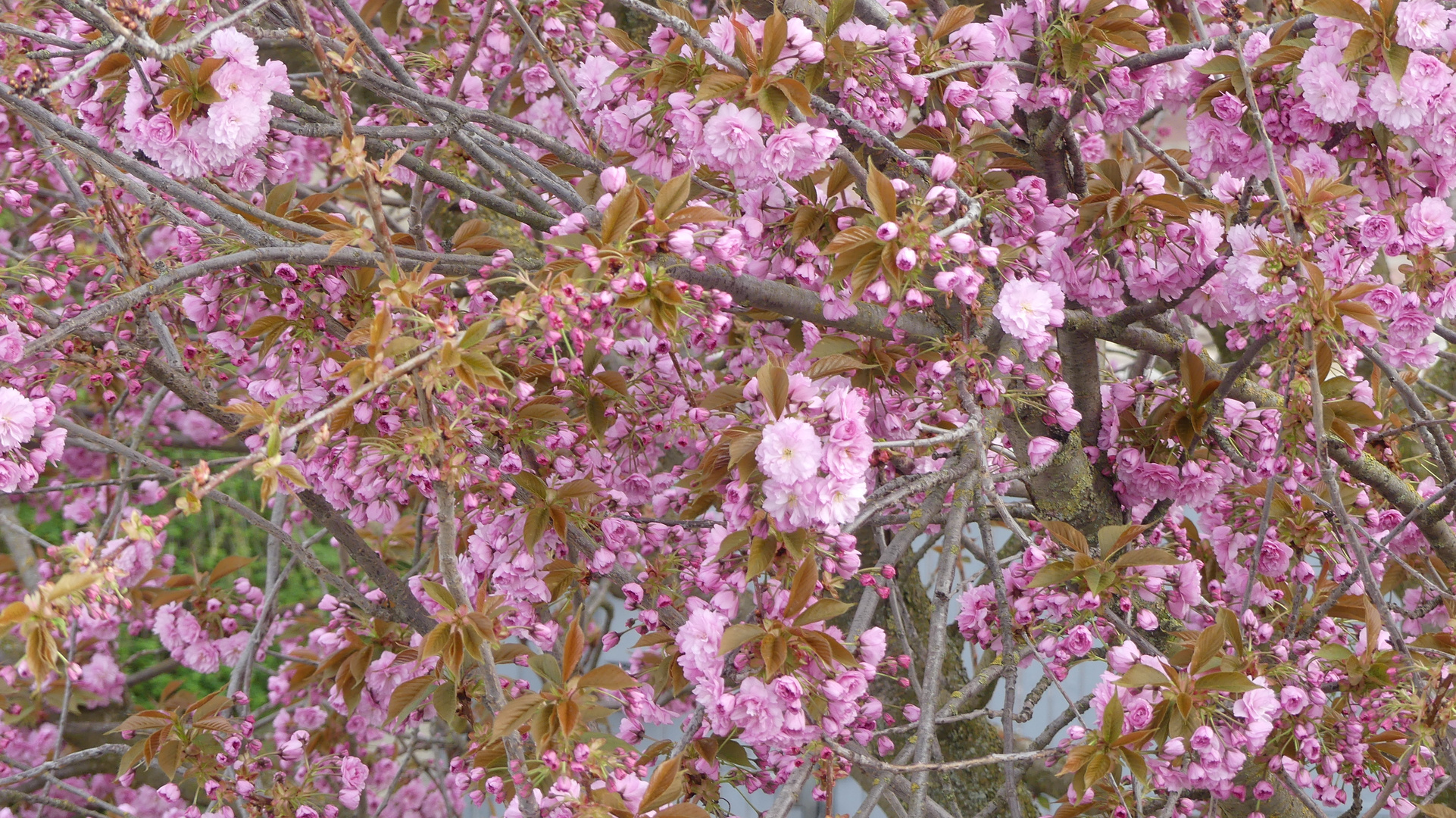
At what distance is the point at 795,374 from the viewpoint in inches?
56.9

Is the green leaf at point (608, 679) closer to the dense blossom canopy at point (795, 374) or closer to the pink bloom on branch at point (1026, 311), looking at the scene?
the dense blossom canopy at point (795, 374)

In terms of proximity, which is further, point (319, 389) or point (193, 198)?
point (319, 389)

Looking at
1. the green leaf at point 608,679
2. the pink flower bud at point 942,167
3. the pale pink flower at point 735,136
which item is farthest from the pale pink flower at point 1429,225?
the green leaf at point 608,679

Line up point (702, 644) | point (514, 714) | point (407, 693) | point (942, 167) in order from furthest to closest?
1. point (407, 693)
2. point (942, 167)
3. point (702, 644)
4. point (514, 714)

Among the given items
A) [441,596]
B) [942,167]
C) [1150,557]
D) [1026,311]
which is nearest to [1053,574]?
[1150,557]

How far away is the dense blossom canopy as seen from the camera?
A: 1354mm

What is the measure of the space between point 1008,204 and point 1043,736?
0.96m

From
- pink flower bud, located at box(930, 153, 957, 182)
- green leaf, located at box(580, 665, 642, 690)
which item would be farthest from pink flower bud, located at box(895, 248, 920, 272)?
green leaf, located at box(580, 665, 642, 690)

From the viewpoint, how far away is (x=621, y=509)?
186 cm

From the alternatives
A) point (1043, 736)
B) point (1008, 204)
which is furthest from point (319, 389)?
point (1043, 736)

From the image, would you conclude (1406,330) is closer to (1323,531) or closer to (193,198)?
(1323,531)

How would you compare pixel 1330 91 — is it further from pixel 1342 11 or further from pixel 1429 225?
pixel 1429 225

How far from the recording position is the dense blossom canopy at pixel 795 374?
1354 mm

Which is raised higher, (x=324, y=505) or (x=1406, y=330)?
(x=1406, y=330)
